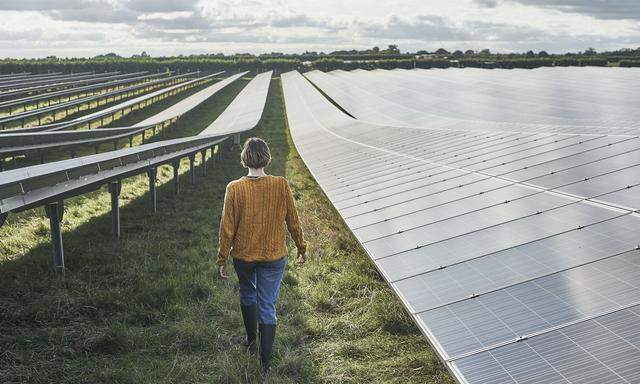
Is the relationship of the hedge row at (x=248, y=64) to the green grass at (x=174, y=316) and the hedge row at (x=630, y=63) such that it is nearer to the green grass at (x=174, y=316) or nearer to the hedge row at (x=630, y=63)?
the hedge row at (x=630, y=63)

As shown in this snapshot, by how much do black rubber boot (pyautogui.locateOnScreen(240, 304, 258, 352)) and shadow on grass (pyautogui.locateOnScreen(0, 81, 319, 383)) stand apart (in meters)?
0.16

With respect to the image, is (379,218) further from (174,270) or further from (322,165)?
(322,165)

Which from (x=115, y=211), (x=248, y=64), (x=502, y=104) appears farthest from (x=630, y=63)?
(x=115, y=211)

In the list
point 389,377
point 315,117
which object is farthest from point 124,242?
point 315,117

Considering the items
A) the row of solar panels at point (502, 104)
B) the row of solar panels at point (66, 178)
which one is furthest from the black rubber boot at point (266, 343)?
the row of solar panels at point (502, 104)

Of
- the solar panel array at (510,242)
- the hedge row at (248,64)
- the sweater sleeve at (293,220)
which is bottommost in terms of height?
the solar panel array at (510,242)

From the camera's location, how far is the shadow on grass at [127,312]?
21.7 feet

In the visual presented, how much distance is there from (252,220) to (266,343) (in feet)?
4.42

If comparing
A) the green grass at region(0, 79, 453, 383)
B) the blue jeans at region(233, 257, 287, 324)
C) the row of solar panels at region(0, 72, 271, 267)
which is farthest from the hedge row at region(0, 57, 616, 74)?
the blue jeans at region(233, 257, 287, 324)

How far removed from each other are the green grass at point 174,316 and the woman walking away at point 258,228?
3.04 feet

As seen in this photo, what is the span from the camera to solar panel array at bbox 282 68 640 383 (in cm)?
527

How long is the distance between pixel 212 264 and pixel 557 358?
22.9 ft

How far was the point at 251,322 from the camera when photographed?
6617 millimetres

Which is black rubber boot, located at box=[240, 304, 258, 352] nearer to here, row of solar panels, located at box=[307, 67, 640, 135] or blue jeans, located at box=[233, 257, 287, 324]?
blue jeans, located at box=[233, 257, 287, 324]
